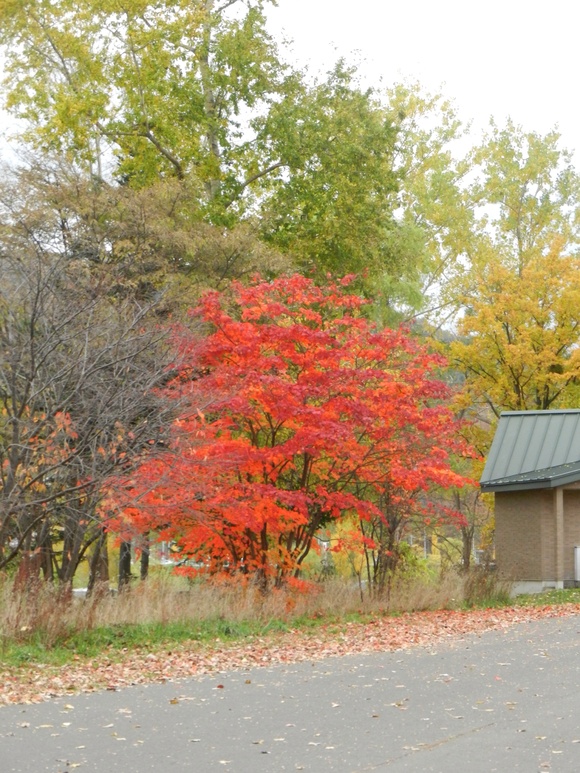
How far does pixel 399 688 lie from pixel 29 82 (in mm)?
25004

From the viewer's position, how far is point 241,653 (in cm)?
1368

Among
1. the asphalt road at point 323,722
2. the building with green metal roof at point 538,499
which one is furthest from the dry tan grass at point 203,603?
the building with green metal roof at point 538,499

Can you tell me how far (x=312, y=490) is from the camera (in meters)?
19.8

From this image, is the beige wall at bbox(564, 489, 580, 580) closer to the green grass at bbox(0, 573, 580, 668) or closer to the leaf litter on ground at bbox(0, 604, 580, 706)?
the green grass at bbox(0, 573, 580, 668)

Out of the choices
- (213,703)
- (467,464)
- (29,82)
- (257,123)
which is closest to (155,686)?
(213,703)

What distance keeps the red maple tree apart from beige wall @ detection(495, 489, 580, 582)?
25.0 feet

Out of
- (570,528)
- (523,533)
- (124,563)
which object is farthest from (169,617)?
(570,528)

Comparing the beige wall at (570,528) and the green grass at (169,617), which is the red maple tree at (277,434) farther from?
the beige wall at (570,528)

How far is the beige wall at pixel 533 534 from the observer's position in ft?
90.0

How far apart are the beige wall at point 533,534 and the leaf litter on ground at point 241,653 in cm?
792

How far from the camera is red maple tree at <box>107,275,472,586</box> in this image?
55.8 feet

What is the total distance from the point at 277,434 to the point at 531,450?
1065 centimetres

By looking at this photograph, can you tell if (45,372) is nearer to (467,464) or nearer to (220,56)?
(220,56)

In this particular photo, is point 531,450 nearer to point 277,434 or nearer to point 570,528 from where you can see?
point 570,528
